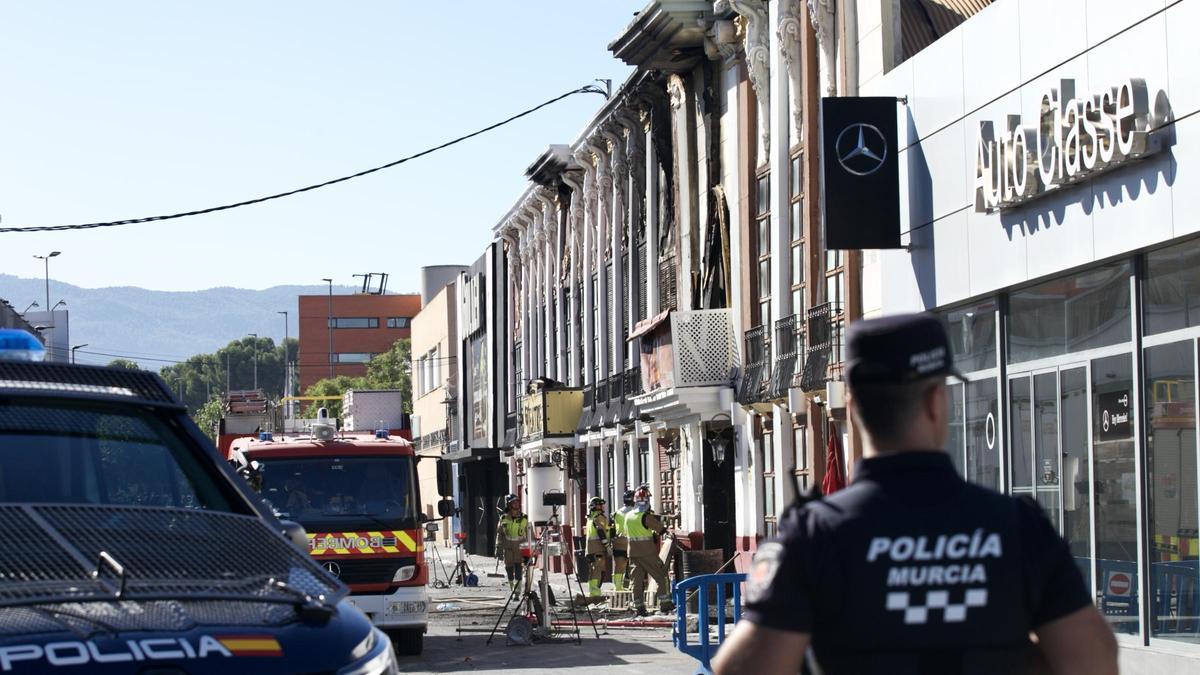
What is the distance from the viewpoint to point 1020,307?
18469 millimetres

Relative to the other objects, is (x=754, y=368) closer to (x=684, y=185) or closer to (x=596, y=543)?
(x=596, y=543)

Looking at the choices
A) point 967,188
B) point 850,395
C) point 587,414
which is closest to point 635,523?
point 967,188

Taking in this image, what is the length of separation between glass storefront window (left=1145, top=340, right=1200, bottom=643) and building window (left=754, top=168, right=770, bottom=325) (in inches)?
522

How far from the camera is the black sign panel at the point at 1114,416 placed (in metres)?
16.0

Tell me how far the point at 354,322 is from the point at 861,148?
12423 cm

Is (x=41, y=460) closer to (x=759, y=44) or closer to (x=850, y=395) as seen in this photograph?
(x=850, y=395)

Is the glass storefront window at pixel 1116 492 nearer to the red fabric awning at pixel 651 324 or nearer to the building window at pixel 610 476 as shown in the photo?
the red fabric awning at pixel 651 324

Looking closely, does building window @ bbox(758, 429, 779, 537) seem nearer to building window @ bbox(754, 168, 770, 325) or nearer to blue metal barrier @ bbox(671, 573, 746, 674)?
building window @ bbox(754, 168, 770, 325)

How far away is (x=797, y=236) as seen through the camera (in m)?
26.9

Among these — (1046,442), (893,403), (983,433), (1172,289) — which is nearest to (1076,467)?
(1046,442)

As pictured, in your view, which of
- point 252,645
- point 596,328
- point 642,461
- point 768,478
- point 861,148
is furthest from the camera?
point 596,328

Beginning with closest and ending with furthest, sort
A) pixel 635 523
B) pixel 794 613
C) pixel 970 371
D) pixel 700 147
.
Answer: pixel 794 613, pixel 970 371, pixel 635 523, pixel 700 147

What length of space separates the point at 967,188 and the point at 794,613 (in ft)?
52.0

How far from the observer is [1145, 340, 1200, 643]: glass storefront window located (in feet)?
48.5
